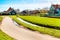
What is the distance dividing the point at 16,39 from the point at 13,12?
9791cm

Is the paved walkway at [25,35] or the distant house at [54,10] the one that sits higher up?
the paved walkway at [25,35]

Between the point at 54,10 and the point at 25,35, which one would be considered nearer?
the point at 25,35

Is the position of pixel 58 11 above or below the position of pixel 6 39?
below

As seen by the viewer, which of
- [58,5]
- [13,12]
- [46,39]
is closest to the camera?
[46,39]

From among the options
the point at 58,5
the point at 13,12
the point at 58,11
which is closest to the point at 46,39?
the point at 58,11

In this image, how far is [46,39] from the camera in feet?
52.5

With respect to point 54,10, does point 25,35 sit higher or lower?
higher

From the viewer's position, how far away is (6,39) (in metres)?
16.4

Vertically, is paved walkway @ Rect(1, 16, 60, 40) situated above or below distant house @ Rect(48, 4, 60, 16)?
above

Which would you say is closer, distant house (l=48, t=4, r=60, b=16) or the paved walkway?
the paved walkway

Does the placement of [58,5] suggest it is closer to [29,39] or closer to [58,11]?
[58,11]

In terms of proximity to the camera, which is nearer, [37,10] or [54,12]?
[54,12]

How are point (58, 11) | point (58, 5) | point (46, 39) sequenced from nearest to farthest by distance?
point (46, 39)
point (58, 11)
point (58, 5)

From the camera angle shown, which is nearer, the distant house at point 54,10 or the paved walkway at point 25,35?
the paved walkway at point 25,35
